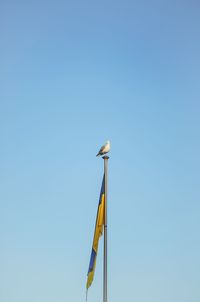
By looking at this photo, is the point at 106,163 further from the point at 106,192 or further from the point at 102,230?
the point at 102,230

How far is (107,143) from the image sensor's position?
61.7ft

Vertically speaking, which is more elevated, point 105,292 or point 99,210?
point 99,210

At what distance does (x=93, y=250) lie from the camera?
661 inches

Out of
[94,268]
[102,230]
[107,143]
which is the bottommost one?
[94,268]

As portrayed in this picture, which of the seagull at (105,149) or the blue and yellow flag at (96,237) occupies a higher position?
the seagull at (105,149)

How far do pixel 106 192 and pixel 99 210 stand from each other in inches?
30.3

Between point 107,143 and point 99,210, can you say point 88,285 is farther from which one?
point 107,143

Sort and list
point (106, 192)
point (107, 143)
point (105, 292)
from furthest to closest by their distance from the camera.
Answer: point (107, 143), point (106, 192), point (105, 292)

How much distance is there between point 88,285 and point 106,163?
4.60 m

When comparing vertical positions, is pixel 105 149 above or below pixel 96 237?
above

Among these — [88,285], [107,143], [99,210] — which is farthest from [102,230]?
[107,143]

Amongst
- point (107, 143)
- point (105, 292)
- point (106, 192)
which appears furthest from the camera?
point (107, 143)

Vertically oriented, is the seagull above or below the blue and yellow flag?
above

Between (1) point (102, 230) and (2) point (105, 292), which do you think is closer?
(2) point (105, 292)
